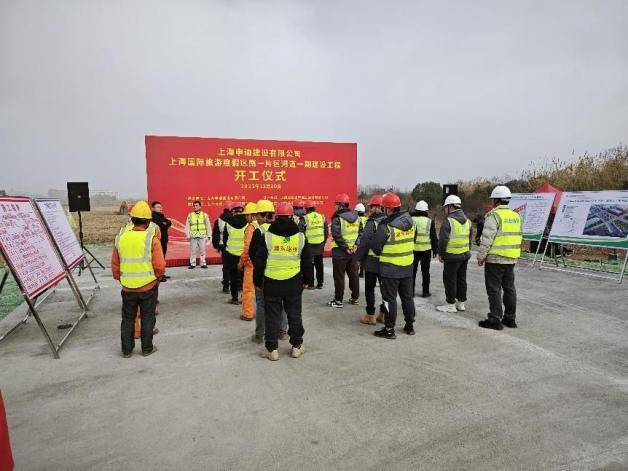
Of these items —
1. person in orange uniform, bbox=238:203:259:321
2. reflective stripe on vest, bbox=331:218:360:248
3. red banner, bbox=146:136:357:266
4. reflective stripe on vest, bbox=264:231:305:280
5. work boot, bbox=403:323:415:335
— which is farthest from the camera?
red banner, bbox=146:136:357:266

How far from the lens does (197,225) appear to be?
961cm

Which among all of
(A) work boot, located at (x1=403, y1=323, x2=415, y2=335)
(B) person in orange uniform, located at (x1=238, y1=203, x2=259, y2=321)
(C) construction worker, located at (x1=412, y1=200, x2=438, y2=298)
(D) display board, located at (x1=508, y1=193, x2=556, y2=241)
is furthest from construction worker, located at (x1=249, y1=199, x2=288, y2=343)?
(D) display board, located at (x1=508, y1=193, x2=556, y2=241)

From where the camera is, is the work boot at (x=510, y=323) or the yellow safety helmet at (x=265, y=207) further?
the work boot at (x=510, y=323)

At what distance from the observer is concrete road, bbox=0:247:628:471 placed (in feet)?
8.59

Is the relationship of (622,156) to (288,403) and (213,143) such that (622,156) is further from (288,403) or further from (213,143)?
(288,403)

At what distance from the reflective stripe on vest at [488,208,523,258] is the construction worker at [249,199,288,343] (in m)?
2.96

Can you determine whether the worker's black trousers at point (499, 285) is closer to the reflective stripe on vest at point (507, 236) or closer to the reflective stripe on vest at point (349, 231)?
the reflective stripe on vest at point (507, 236)

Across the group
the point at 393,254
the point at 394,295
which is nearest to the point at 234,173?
the point at 393,254

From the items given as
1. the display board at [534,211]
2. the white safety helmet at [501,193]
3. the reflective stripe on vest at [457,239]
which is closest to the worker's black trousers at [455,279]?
the reflective stripe on vest at [457,239]

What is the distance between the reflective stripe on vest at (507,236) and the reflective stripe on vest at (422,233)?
4.86 feet

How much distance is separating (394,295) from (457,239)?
157 cm

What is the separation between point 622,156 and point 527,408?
17547 millimetres

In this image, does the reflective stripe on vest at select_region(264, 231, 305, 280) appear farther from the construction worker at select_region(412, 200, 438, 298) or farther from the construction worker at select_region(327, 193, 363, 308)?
the construction worker at select_region(412, 200, 438, 298)

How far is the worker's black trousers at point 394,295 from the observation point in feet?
15.6
